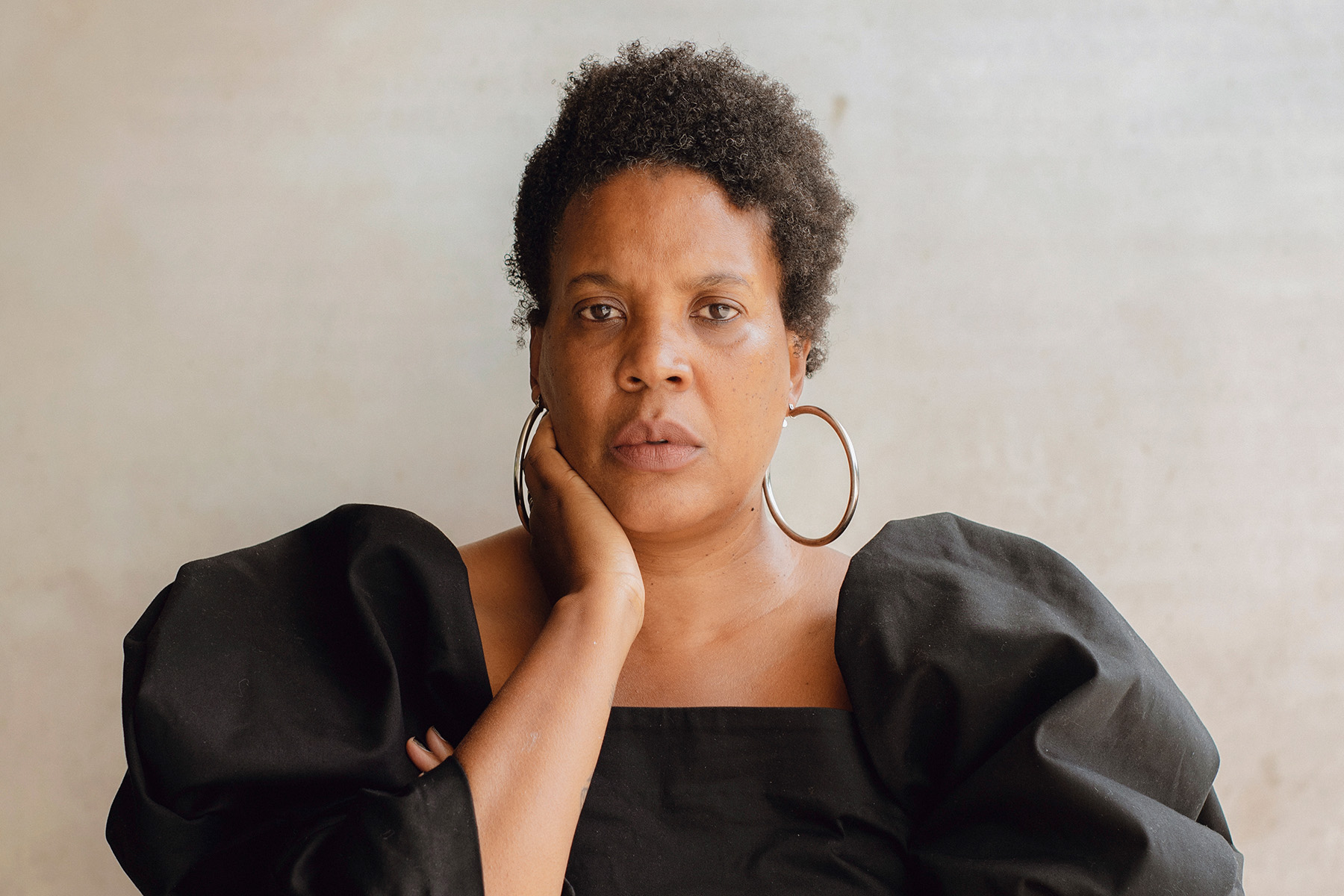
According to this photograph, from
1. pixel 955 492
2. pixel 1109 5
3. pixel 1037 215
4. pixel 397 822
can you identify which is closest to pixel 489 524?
pixel 955 492

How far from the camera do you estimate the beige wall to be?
2.16m

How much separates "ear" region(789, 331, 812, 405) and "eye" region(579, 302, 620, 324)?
0.31 metres

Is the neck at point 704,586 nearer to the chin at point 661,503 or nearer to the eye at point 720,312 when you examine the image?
the chin at point 661,503

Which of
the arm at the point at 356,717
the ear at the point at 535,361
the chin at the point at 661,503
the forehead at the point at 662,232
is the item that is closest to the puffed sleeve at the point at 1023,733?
the chin at the point at 661,503

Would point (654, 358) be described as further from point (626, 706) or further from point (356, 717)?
point (356, 717)

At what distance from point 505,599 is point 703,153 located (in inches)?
28.4

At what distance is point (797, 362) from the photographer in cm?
180

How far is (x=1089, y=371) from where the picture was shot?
2234 mm

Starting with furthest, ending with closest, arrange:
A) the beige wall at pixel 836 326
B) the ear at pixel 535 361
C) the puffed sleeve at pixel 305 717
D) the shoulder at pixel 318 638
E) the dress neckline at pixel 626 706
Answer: the beige wall at pixel 836 326
the ear at pixel 535 361
the dress neckline at pixel 626 706
the shoulder at pixel 318 638
the puffed sleeve at pixel 305 717

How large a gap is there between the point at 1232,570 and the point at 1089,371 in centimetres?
48

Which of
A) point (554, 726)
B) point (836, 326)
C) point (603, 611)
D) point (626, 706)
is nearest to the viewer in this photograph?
point (554, 726)

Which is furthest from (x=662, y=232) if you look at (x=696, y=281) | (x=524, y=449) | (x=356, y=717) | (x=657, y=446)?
(x=356, y=717)

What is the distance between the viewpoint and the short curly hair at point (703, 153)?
63.9 inches

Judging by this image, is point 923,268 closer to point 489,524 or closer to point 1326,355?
point 1326,355
